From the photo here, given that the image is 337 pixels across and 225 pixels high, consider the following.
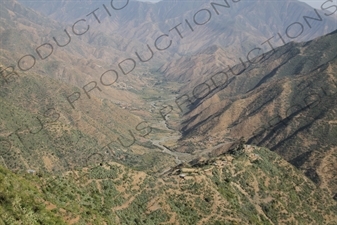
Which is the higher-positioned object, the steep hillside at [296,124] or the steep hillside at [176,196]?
the steep hillside at [176,196]

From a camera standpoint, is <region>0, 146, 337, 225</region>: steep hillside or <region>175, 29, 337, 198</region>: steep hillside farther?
<region>175, 29, 337, 198</region>: steep hillside

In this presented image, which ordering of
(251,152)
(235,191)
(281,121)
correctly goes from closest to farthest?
(235,191) → (251,152) → (281,121)

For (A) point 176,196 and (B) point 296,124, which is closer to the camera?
(A) point 176,196

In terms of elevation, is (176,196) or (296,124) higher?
(176,196)

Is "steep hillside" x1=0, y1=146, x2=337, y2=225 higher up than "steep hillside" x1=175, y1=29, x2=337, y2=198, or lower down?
higher up

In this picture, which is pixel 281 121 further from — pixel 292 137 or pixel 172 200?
pixel 172 200

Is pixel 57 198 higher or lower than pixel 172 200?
higher

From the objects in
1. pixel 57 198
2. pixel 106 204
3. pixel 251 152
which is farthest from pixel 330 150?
pixel 57 198

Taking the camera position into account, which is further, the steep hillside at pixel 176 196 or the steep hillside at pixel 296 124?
the steep hillside at pixel 296 124
